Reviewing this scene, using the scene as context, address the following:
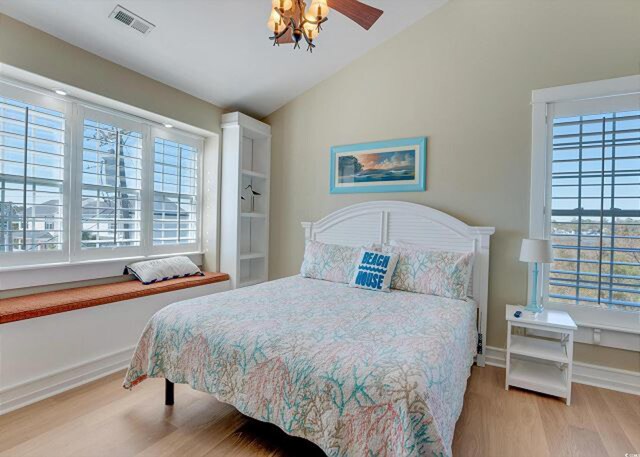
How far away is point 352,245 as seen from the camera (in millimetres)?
3498

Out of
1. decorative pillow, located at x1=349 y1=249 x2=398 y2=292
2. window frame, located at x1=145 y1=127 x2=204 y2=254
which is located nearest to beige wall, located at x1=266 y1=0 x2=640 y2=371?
decorative pillow, located at x1=349 y1=249 x2=398 y2=292

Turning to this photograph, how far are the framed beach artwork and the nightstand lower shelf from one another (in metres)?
1.73

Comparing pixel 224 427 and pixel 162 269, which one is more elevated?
pixel 162 269

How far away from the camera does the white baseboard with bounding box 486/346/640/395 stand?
2.43 meters

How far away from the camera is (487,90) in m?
2.95

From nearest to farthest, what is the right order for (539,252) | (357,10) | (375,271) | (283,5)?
(283,5) < (357,10) < (539,252) < (375,271)

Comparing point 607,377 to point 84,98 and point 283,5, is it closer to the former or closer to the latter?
point 283,5

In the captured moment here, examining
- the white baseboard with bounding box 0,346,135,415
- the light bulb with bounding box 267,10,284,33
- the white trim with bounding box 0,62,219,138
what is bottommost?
the white baseboard with bounding box 0,346,135,415

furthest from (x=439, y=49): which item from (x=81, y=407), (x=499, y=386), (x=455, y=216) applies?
(x=81, y=407)

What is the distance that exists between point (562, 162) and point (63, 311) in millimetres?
3993

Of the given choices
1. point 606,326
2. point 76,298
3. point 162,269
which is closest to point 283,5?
point 76,298

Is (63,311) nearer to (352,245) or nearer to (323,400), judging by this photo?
(323,400)

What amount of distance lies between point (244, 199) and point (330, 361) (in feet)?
10.1

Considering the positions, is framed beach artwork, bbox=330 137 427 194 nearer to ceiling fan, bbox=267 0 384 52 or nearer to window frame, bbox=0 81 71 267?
ceiling fan, bbox=267 0 384 52
